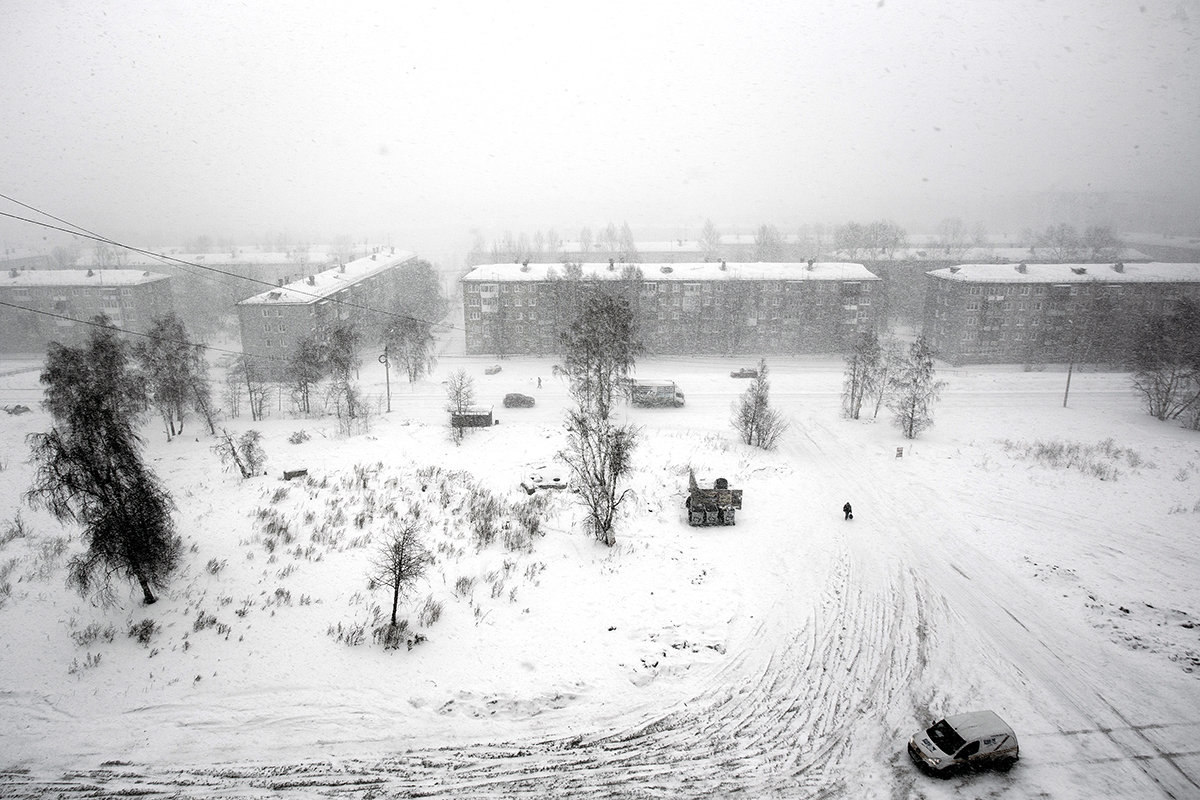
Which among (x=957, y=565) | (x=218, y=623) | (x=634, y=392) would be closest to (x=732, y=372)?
(x=634, y=392)

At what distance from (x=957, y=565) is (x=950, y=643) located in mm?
5201

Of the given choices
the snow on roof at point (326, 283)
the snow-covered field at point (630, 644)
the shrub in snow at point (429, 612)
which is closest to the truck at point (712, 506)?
the snow-covered field at point (630, 644)

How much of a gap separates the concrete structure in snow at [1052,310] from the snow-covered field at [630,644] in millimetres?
30620

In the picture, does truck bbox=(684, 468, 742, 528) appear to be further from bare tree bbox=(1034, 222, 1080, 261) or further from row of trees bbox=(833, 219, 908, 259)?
bare tree bbox=(1034, 222, 1080, 261)

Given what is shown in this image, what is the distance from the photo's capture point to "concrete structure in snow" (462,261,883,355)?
60.5m

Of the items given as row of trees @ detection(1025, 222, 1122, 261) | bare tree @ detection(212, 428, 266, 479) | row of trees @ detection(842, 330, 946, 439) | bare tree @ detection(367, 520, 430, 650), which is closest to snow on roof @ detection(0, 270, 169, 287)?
bare tree @ detection(212, 428, 266, 479)

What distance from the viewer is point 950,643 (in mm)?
17484

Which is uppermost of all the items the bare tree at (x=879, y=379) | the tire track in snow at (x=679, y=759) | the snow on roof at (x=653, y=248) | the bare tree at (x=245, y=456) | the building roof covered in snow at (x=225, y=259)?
the snow on roof at (x=653, y=248)

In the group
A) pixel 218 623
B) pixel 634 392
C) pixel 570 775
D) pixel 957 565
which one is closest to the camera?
pixel 570 775

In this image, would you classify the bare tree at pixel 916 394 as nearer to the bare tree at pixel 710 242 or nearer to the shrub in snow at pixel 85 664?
the shrub in snow at pixel 85 664

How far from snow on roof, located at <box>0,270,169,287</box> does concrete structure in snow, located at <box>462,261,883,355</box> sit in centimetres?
3869

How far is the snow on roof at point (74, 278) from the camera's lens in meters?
63.5

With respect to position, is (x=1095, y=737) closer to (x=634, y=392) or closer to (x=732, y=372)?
(x=634, y=392)

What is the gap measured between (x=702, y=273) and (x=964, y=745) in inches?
2144
